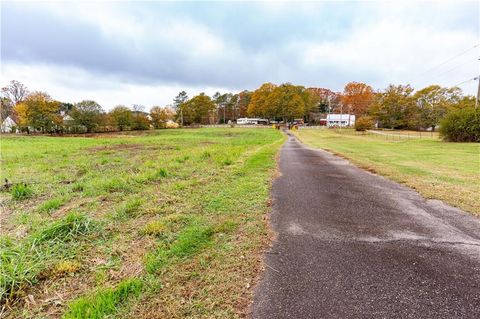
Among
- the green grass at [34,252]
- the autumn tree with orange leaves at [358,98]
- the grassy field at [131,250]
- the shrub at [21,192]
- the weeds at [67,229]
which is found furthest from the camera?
the autumn tree with orange leaves at [358,98]

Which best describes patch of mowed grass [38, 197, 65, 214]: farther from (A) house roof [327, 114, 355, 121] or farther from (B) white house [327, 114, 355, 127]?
(A) house roof [327, 114, 355, 121]

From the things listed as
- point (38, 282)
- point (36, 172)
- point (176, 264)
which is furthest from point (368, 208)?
point (36, 172)

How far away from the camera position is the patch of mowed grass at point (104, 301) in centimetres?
224

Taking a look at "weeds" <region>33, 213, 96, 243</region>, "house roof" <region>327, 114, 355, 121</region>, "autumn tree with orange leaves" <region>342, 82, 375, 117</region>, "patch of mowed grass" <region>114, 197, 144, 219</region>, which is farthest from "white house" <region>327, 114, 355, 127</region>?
"weeds" <region>33, 213, 96, 243</region>

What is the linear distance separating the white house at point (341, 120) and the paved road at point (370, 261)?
243 feet

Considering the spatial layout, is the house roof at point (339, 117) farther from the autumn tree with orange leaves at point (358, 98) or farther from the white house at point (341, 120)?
the autumn tree with orange leaves at point (358, 98)

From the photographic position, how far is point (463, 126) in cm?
2520

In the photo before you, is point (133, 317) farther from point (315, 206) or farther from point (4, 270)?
point (315, 206)

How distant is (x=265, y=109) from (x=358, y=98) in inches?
1094

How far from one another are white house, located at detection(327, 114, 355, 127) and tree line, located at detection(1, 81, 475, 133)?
139 inches

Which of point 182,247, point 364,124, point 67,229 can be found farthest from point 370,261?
point 364,124

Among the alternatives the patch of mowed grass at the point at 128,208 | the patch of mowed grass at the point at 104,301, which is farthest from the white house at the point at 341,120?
the patch of mowed grass at the point at 104,301

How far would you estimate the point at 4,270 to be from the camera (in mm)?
2781

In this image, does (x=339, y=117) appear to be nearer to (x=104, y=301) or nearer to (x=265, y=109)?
(x=265, y=109)
